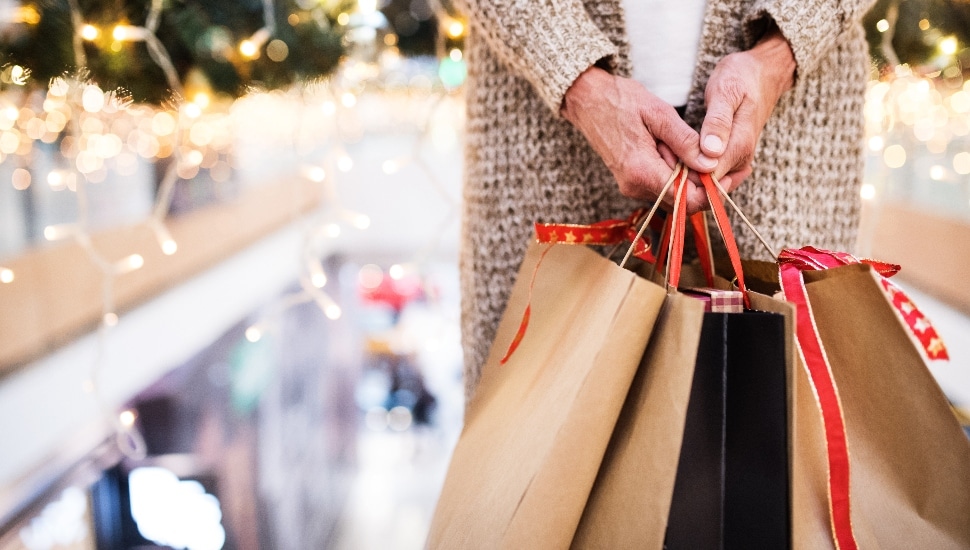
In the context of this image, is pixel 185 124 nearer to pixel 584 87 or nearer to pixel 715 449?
pixel 584 87

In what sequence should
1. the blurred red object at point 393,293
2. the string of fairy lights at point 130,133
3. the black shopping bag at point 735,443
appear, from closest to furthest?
the black shopping bag at point 735,443 → the string of fairy lights at point 130,133 → the blurred red object at point 393,293

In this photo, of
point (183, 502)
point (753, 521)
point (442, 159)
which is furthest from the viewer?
point (442, 159)

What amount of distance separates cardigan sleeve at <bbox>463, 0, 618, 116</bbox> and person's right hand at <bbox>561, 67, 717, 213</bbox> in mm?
12

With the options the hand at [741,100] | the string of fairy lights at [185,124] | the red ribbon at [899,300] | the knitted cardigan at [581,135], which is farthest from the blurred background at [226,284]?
the red ribbon at [899,300]

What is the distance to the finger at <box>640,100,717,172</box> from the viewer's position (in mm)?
411

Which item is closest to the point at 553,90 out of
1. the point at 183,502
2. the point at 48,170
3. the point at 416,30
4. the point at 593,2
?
the point at 593,2

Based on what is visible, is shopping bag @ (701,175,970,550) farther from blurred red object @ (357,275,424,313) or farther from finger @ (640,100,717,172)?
blurred red object @ (357,275,424,313)

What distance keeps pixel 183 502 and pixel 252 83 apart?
72 centimetres

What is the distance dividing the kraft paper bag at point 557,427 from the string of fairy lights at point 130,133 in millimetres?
664

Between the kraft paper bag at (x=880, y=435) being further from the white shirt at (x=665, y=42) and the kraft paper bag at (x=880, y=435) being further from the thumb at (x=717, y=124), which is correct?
the white shirt at (x=665, y=42)

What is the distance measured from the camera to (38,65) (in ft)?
2.69

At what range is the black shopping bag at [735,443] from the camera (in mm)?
329

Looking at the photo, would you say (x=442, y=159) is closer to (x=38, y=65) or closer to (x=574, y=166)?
(x=38, y=65)

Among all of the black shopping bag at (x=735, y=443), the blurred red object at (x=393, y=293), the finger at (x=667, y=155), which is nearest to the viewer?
the black shopping bag at (x=735, y=443)
